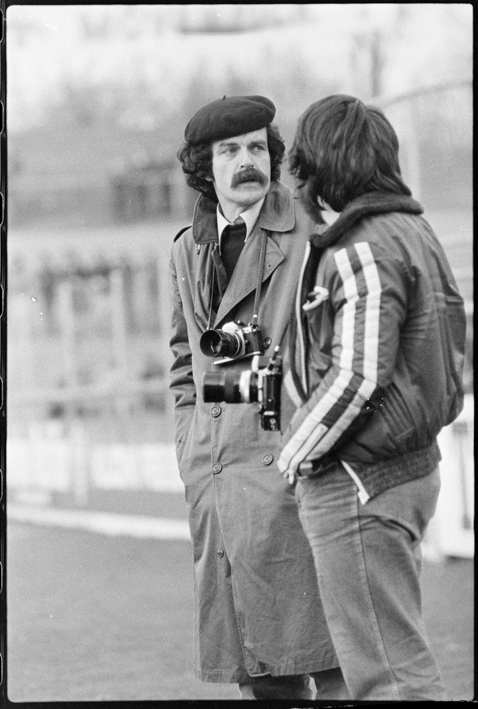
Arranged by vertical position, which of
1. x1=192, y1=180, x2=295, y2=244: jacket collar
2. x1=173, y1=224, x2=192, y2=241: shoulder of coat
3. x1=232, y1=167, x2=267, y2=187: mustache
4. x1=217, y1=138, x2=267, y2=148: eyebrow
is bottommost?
x1=173, y1=224, x2=192, y2=241: shoulder of coat

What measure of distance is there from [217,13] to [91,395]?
237 centimetres

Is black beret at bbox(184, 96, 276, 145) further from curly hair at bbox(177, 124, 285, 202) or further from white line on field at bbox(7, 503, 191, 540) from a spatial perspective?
white line on field at bbox(7, 503, 191, 540)

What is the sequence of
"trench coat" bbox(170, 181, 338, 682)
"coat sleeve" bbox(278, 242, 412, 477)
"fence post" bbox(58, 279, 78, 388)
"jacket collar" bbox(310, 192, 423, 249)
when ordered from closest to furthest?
"coat sleeve" bbox(278, 242, 412, 477) < "jacket collar" bbox(310, 192, 423, 249) < "trench coat" bbox(170, 181, 338, 682) < "fence post" bbox(58, 279, 78, 388)

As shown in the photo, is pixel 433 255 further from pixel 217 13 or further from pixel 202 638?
pixel 202 638

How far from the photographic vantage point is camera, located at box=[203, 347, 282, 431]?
3.89 m

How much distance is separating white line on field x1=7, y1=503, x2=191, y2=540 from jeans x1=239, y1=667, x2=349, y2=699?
1197 millimetres

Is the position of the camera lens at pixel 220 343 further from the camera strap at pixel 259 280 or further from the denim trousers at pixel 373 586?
the denim trousers at pixel 373 586

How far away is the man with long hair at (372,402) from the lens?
12.3 feet

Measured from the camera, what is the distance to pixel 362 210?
383cm

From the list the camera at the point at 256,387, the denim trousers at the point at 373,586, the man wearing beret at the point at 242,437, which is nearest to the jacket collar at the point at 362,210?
the man wearing beret at the point at 242,437

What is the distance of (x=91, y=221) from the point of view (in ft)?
14.6

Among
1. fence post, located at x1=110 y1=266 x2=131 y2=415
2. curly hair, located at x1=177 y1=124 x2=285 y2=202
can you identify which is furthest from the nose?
fence post, located at x1=110 y1=266 x2=131 y2=415

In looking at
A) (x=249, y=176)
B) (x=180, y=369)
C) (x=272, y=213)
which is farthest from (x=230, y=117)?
(x=180, y=369)

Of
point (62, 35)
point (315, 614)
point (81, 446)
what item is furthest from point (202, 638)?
point (81, 446)
